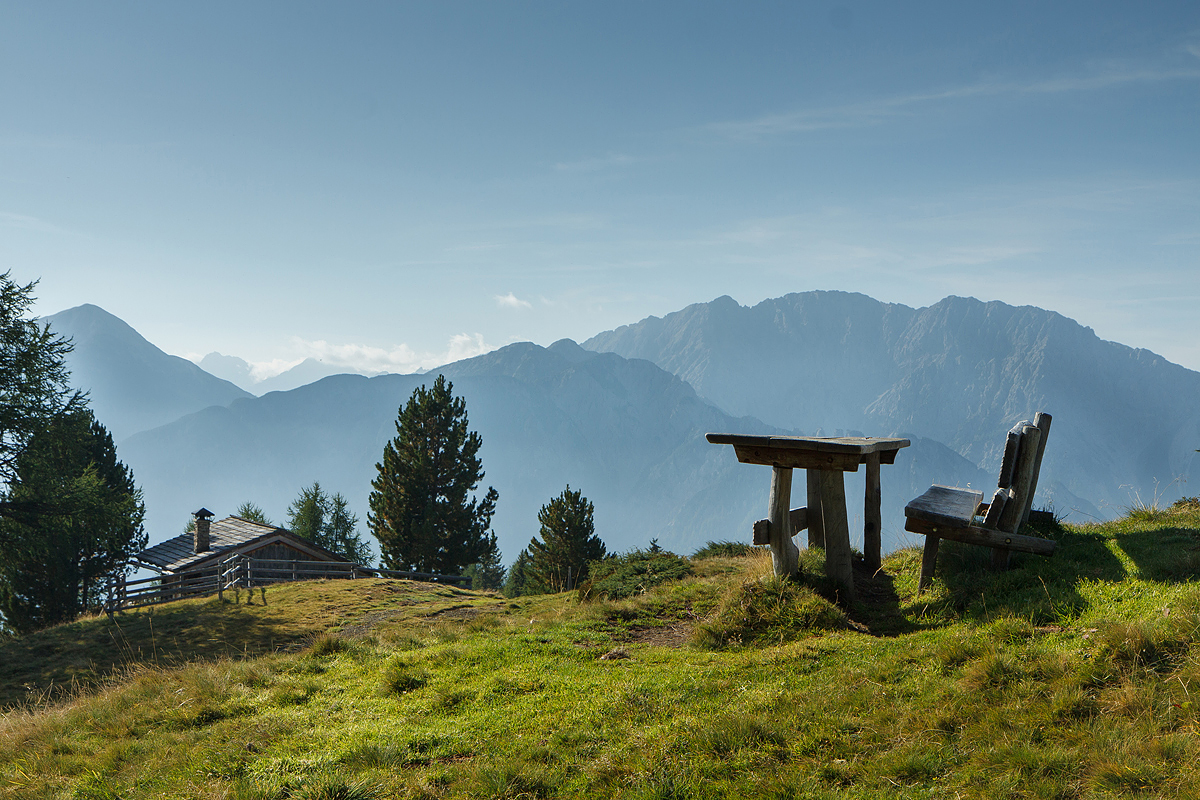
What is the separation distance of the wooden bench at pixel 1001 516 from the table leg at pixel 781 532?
1.36m

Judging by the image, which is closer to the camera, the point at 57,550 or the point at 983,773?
the point at 983,773

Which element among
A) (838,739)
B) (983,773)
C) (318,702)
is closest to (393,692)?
(318,702)

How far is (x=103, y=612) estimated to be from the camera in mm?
22984

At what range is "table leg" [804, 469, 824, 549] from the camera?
8.88 metres

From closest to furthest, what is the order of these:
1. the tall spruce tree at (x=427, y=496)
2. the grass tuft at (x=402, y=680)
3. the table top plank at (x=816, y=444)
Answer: the grass tuft at (x=402, y=680)
the table top plank at (x=816, y=444)
the tall spruce tree at (x=427, y=496)

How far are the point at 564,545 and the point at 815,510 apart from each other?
28.0 m

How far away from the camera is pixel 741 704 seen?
4965 millimetres

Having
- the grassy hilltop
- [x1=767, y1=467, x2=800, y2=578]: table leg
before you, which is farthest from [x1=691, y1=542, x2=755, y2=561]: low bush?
[x1=767, y1=467, x2=800, y2=578]: table leg

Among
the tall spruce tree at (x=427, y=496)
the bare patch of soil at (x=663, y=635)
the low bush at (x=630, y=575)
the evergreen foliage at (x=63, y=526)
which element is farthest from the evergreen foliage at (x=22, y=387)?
the bare patch of soil at (x=663, y=635)

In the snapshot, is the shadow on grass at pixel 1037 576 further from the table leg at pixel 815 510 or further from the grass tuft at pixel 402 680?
the grass tuft at pixel 402 680

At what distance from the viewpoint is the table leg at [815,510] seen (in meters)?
8.88

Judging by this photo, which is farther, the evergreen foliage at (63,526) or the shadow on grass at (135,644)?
the evergreen foliage at (63,526)

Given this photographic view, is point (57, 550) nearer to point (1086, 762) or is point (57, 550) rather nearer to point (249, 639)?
point (249, 639)

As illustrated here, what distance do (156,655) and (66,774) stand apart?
9875mm
